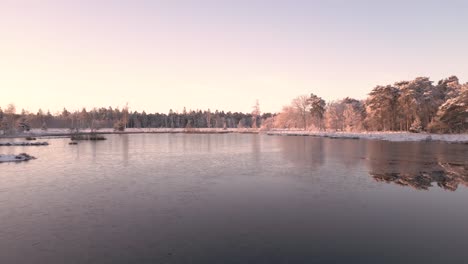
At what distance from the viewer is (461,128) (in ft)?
201

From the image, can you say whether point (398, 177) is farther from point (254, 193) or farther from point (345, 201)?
point (254, 193)

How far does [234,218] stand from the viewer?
11.6 metres

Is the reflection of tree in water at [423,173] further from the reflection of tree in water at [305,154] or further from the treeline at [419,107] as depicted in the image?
the treeline at [419,107]

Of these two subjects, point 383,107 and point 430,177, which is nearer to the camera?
point 430,177

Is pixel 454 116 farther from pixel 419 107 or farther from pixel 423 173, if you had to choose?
pixel 423 173

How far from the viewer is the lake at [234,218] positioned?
8367 millimetres

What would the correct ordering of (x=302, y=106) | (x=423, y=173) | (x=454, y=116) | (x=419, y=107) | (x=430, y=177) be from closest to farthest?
1. (x=430, y=177)
2. (x=423, y=173)
3. (x=454, y=116)
4. (x=419, y=107)
5. (x=302, y=106)

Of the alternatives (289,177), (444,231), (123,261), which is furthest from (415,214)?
(123,261)

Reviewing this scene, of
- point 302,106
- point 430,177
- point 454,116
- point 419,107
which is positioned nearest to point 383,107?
point 419,107

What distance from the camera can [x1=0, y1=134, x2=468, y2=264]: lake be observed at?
837cm

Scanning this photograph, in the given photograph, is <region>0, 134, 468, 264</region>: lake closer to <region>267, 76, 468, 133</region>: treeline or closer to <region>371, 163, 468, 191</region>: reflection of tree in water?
<region>371, 163, 468, 191</region>: reflection of tree in water

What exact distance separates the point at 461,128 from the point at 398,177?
54500mm

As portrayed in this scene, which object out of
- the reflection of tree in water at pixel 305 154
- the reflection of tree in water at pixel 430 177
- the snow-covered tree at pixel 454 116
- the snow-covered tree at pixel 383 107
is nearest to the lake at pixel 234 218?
the reflection of tree in water at pixel 430 177

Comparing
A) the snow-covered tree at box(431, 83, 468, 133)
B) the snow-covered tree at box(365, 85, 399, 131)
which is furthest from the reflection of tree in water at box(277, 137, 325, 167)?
the snow-covered tree at box(365, 85, 399, 131)
